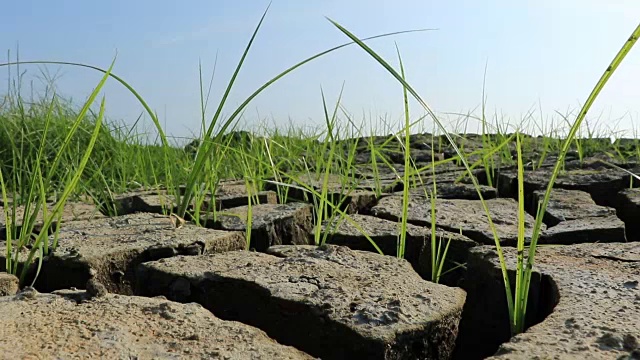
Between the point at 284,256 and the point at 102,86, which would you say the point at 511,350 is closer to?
the point at 284,256

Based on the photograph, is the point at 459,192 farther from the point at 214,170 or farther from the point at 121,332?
the point at 121,332

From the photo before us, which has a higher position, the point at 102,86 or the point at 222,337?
the point at 102,86

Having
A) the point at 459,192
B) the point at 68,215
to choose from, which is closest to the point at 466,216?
the point at 459,192

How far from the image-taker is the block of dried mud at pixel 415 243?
1879mm

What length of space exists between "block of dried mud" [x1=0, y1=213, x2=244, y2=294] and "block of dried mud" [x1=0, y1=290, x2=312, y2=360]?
13.8 inches

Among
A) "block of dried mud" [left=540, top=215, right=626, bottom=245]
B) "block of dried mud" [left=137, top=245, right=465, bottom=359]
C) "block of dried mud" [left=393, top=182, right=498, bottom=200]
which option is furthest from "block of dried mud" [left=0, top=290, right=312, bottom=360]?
"block of dried mud" [left=393, top=182, right=498, bottom=200]

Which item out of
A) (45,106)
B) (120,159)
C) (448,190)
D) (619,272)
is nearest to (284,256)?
(619,272)

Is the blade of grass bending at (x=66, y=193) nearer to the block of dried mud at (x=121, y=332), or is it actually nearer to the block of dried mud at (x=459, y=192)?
the block of dried mud at (x=121, y=332)

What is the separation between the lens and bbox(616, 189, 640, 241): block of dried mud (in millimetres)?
2555

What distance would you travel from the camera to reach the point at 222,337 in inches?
44.8

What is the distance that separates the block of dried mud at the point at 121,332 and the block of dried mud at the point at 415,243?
67 cm

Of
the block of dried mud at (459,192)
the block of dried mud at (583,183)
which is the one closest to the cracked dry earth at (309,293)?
the block of dried mud at (459,192)

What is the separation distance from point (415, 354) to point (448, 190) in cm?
170

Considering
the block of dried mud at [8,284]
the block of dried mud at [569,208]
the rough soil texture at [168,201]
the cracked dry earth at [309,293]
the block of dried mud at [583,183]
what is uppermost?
the block of dried mud at [583,183]
